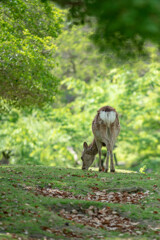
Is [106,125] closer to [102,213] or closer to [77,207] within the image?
[77,207]

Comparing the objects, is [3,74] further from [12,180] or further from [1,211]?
[1,211]

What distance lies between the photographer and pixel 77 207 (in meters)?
7.51

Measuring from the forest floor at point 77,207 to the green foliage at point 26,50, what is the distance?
134 inches

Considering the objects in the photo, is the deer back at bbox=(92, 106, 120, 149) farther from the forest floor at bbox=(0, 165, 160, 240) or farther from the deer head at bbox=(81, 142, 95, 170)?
the forest floor at bbox=(0, 165, 160, 240)

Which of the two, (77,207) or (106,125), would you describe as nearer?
(77,207)

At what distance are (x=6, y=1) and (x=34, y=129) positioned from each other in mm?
15454

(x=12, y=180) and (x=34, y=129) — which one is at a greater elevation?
(x=34, y=129)

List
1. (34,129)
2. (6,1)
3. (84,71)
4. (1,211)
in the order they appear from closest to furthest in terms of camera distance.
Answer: (1,211) → (6,1) → (34,129) → (84,71)

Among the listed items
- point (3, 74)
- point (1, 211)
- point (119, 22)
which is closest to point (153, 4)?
point (119, 22)

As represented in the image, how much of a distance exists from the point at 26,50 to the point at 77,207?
5322 mm

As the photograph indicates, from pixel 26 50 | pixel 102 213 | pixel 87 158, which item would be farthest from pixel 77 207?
pixel 87 158

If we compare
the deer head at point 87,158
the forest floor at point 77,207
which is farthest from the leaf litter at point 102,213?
the deer head at point 87,158

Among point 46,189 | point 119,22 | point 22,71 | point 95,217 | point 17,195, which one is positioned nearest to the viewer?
point 119,22

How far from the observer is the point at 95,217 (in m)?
7.21
